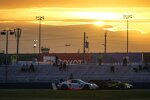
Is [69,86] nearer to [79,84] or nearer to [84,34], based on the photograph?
[79,84]

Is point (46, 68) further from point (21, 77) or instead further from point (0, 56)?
point (0, 56)

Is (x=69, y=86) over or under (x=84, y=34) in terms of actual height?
under

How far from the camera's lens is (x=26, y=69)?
8356 centimetres

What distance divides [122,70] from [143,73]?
432 centimetres

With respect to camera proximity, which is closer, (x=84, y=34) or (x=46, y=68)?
(x=46, y=68)

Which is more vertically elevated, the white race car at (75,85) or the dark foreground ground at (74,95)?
the dark foreground ground at (74,95)

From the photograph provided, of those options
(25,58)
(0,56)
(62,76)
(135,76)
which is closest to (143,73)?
(135,76)

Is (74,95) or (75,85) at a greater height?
(74,95)

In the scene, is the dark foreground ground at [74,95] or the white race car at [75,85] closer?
the dark foreground ground at [74,95]

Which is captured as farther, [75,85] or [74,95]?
[75,85]

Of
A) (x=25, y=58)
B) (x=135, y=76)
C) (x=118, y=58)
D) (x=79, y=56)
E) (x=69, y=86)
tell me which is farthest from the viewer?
(x=25, y=58)

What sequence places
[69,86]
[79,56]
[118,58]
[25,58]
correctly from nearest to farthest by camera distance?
[69,86] < [118,58] < [79,56] < [25,58]

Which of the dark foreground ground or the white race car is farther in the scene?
the white race car

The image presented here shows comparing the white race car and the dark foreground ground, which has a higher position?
the dark foreground ground
